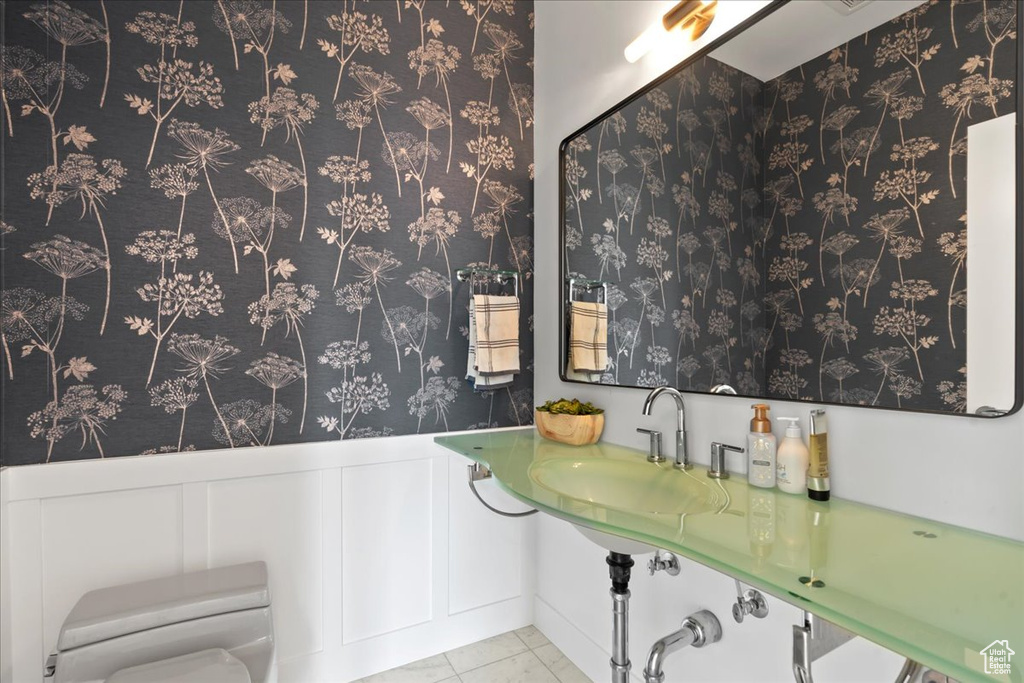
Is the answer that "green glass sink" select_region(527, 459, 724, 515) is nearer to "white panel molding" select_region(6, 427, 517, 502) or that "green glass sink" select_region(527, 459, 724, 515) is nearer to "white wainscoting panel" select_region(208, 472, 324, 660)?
"white panel molding" select_region(6, 427, 517, 502)

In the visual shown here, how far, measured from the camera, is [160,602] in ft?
3.96

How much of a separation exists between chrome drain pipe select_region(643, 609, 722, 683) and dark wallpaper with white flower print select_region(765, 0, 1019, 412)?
622 millimetres

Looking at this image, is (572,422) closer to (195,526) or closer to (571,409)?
(571,409)

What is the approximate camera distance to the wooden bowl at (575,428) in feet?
4.94

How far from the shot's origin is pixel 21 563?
1.23 m

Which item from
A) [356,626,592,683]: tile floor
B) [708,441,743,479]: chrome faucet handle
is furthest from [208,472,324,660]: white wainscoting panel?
[708,441,743,479]: chrome faucet handle

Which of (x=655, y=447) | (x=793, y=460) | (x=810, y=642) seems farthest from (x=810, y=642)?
(x=655, y=447)

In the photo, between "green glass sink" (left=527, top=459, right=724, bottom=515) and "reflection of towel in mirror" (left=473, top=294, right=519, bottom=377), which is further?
"reflection of towel in mirror" (left=473, top=294, right=519, bottom=377)

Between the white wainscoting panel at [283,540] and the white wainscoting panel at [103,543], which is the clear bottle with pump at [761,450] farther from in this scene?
the white wainscoting panel at [103,543]

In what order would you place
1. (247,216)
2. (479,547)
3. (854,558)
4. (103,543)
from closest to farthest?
(854,558) → (103,543) → (247,216) → (479,547)

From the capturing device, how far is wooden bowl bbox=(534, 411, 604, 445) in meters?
1.51

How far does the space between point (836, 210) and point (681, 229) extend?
40 centimetres

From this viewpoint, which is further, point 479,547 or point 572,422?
point 479,547

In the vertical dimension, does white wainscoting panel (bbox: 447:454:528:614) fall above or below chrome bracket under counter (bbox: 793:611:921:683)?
below
